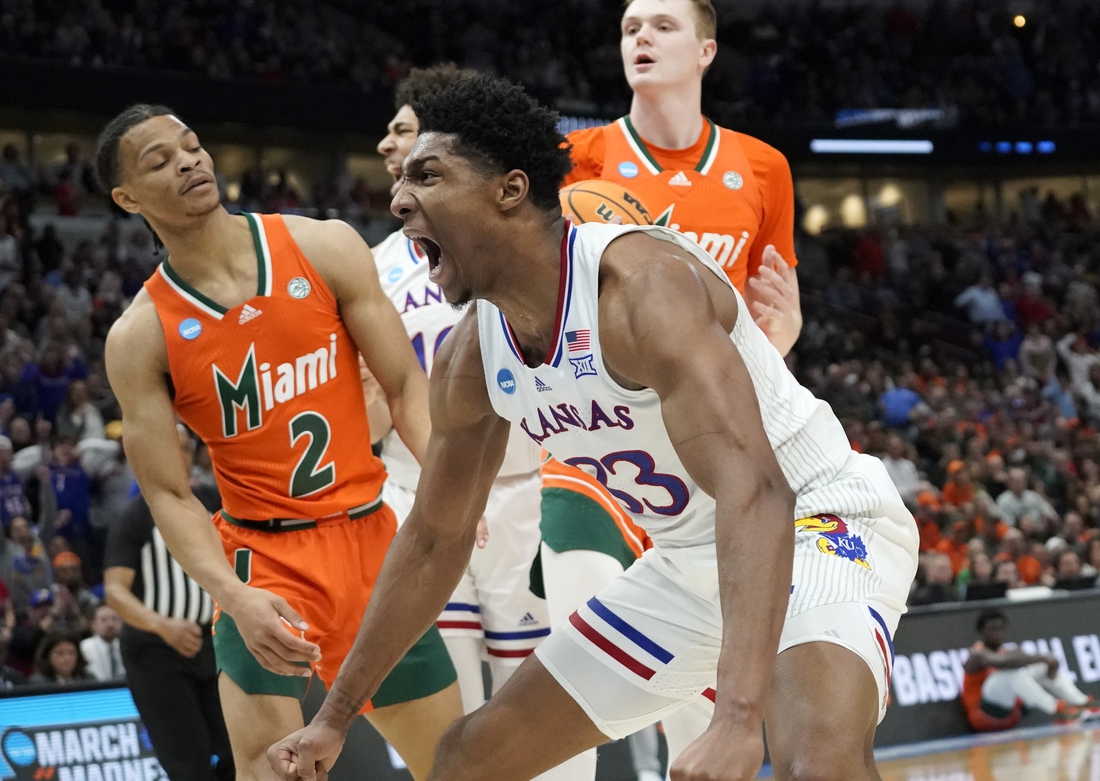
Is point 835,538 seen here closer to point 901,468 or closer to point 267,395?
point 267,395

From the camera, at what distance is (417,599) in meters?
3.31

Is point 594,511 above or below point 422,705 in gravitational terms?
above

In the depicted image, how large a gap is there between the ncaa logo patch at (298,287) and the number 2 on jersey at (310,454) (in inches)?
14.6

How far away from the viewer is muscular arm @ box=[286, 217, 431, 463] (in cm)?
425

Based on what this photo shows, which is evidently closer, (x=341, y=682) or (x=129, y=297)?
(x=341, y=682)

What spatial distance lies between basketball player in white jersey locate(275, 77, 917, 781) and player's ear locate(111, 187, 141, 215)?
1461 millimetres

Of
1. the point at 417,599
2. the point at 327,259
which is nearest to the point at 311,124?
the point at 327,259

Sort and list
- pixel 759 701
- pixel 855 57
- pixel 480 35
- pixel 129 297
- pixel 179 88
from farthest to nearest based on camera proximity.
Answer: pixel 855 57 < pixel 480 35 < pixel 179 88 < pixel 129 297 < pixel 759 701

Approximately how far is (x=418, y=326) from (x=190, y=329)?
128 centimetres

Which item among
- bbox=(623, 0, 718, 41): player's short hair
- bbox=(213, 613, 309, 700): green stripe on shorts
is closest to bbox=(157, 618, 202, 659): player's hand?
bbox=(213, 613, 309, 700): green stripe on shorts

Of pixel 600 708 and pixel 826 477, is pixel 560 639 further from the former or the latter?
pixel 826 477

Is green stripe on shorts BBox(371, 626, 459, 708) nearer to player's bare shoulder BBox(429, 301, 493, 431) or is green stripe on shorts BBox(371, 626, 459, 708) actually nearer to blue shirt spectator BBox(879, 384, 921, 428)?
player's bare shoulder BBox(429, 301, 493, 431)

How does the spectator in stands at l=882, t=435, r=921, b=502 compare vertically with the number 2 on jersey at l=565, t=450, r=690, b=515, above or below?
below

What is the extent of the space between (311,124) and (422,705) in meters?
16.1
